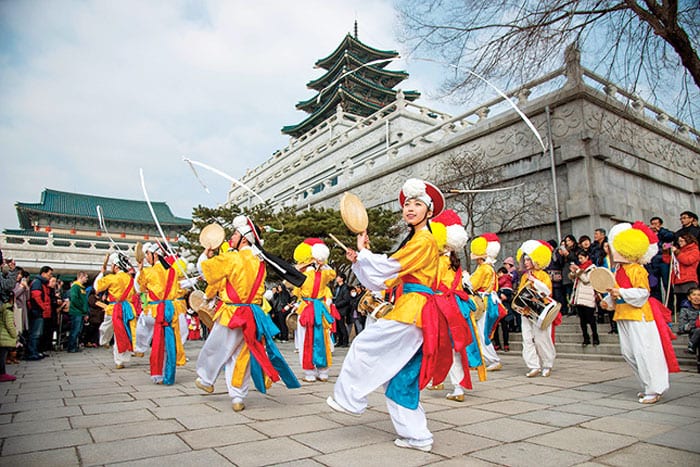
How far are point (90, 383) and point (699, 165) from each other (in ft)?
63.3

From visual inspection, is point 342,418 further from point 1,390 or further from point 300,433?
point 1,390

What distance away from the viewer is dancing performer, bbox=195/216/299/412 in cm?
432

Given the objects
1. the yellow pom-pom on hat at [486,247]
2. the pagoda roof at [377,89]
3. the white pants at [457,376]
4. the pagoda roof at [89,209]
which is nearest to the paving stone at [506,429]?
the white pants at [457,376]

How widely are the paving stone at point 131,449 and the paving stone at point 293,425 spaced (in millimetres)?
638

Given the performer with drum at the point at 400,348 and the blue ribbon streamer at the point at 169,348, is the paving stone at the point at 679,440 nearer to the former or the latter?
the performer with drum at the point at 400,348

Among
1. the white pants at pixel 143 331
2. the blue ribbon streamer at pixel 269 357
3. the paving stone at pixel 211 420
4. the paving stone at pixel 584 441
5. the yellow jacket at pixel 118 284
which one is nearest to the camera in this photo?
the paving stone at pixel 584 441

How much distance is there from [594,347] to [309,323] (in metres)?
5.06

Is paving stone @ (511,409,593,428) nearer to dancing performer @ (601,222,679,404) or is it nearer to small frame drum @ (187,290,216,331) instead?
dancing performer @ (601,222,679,404)

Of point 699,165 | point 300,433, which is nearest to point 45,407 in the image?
point 300,433

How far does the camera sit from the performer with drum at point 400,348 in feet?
9.86

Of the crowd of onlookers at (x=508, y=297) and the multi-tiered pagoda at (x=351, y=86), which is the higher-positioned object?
the multi-tiered pagoda at (x=351, y=86)

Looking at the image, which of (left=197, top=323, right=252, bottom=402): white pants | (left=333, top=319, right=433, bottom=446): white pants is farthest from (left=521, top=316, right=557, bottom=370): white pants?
(left=197, top=323, right=252, bottom=402): white pants

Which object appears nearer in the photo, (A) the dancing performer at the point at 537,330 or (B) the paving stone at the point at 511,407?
(B) the paving stone at the point at 511,407

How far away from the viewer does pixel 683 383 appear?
17.3 ft
